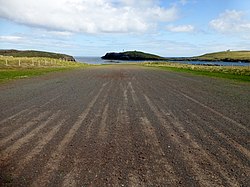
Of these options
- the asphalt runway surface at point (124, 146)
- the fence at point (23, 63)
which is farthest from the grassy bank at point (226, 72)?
the fence at point (23, 63)

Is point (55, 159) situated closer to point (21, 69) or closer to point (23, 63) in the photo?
point (21, 69)

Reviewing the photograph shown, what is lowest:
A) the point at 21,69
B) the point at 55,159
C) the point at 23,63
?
the point at 55,159

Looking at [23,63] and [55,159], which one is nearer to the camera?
[55,159]

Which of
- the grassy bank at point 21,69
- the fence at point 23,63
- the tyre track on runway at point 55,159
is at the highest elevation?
the fence at point 23,63

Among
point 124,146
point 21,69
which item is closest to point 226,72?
point 21,69

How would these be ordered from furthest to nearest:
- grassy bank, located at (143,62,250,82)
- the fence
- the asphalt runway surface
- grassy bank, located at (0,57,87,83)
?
the fence < grassy bank, located at (143,62,250,82) < grassy bank, located at (0,57,87,83) < the asphalt runway surface

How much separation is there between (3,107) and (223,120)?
300 inches

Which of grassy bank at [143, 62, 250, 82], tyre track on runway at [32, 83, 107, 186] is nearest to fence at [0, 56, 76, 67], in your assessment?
→ grassy bank at [143, 62, 250, 82]

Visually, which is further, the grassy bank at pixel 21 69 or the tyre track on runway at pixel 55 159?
the grassy bank at pixel 21 69

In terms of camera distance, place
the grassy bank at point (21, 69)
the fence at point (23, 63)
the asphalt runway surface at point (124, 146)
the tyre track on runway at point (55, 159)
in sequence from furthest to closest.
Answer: the fence at point (23, 63) → the grassy bank at point (21, 69) → the asphalt runway surface at point (124, 146) → the tyre track on runway at point (55, 159)

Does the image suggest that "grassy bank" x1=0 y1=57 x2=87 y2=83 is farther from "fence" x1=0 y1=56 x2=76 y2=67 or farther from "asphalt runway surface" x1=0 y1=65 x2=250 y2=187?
"asphalt runway surface" x1=0 y1=65 x2=250 y2=187

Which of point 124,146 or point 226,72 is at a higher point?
point 226,72

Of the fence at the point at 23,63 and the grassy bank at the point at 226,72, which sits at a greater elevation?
the fence at the point at 23,63

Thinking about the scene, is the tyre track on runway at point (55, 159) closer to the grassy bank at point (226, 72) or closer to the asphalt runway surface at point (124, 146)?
the asphalt runway surface at point (124, 146)
